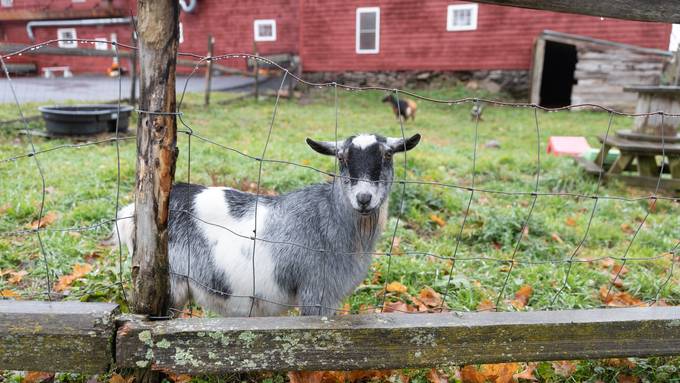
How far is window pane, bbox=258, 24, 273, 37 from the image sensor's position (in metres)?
22.9

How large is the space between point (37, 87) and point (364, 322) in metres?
17.7

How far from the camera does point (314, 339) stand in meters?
2.04

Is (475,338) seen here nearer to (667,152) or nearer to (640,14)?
(640,14)

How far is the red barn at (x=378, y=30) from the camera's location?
17.5 m

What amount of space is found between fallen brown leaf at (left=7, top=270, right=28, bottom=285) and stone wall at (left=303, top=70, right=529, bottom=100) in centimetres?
1760

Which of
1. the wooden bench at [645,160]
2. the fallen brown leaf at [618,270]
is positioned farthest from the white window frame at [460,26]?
the fallen brown leaf at [618,270]

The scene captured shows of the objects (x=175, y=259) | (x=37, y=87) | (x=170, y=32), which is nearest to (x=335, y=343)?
(x=175, y=259)

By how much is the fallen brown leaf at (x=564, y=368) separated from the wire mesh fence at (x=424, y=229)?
494 millimetres

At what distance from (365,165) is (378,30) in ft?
60.8

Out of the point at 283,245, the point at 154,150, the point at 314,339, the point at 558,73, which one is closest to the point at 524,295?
the point at 283,245

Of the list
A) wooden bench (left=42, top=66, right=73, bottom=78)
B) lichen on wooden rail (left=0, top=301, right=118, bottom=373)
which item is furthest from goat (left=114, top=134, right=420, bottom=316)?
wooden bench (left=42, top=66, right=73, bottom=78)

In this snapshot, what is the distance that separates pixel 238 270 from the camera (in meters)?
2.63

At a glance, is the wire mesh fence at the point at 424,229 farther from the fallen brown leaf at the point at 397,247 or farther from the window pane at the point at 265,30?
the window pane at the point at 265,30

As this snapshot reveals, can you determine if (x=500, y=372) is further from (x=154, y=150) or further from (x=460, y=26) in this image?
(x=460, y=26)
